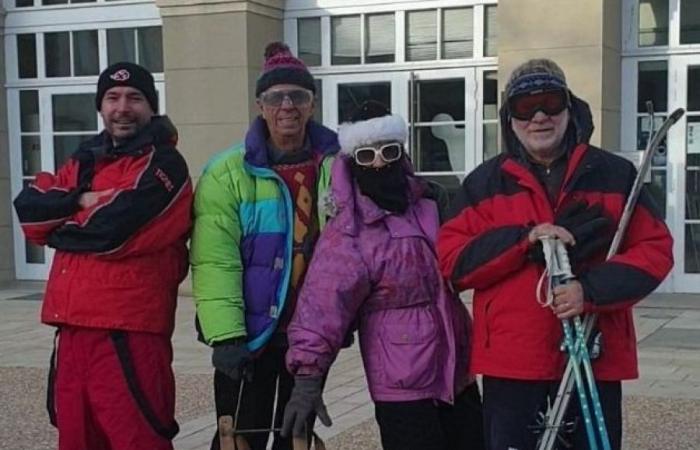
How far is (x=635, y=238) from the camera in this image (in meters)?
3.16

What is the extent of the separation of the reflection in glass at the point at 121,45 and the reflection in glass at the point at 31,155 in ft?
4.86

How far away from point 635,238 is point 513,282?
40 cm

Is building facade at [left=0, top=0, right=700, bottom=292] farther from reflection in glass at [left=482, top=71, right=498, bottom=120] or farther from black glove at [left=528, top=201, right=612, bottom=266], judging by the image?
black glove at [left=528, top=201, right=612, bottom=266]

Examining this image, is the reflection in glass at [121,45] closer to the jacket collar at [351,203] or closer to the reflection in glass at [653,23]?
the reflection in glass at [653,23]

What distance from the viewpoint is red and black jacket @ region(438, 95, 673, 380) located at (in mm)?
3119

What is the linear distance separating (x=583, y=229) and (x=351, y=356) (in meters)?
5.21

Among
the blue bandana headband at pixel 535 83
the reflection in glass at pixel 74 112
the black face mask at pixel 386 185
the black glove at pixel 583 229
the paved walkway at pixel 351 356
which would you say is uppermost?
the reflection in glass at pixel 74 112

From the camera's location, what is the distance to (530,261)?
3129 millimetres

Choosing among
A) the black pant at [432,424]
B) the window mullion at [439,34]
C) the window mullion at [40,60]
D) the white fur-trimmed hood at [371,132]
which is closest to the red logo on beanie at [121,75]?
the white fur-trimmed hood at [371,132]

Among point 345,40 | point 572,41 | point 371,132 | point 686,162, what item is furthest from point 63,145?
point 371,132

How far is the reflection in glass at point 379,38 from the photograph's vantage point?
11.1 metres

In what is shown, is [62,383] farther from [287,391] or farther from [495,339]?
[495,339]

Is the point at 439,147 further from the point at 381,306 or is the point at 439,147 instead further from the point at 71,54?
the point at 381,306

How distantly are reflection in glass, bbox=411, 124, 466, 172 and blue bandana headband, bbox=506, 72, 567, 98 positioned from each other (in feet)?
25.3
